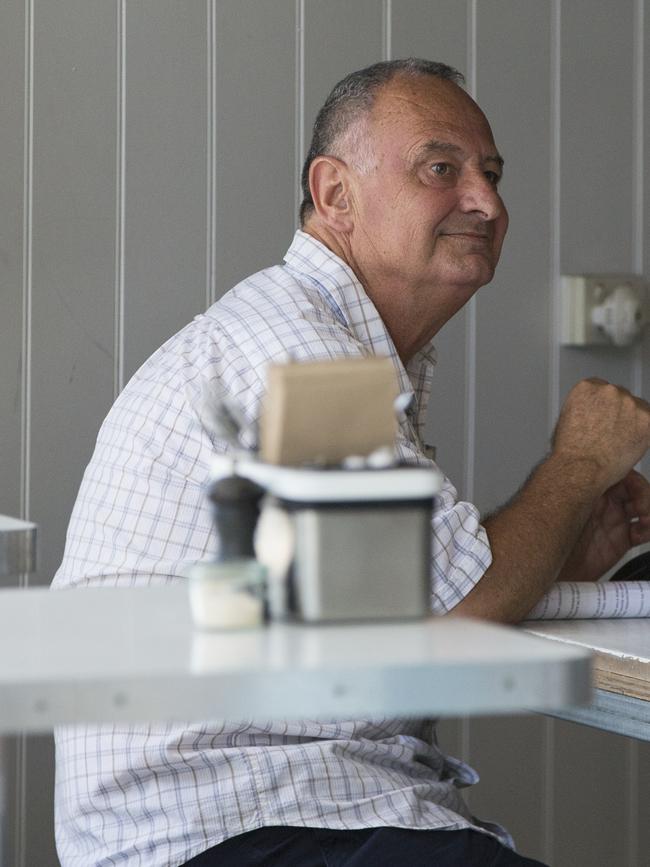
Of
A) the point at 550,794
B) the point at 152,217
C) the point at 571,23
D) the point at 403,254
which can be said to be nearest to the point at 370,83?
the point at 403,254

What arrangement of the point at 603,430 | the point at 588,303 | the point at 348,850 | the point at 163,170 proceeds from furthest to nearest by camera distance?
the point at 588,303, the point at 163,170, the point at 603,430, the point at 348,850

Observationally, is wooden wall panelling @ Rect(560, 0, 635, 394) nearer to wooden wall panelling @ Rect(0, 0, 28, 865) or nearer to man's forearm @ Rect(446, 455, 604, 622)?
wooden wall panelling @ Rect(0, 0, 28, 865)

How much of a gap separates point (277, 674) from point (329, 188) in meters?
1.23

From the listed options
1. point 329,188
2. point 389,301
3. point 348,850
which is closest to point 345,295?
point 389,301

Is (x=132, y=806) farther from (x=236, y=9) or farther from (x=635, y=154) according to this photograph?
(x=635, y=154)

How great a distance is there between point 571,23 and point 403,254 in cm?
121

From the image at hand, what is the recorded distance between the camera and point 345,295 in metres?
1.62

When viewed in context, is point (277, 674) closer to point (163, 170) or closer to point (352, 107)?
point (352, 107)

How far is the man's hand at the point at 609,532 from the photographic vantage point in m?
1.78

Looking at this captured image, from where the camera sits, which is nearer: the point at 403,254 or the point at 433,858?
the point at 433,858

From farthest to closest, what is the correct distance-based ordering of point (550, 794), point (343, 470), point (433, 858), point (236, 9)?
point (550, 794)
point (236, 9)
point (433, 858)
point (343, 470)

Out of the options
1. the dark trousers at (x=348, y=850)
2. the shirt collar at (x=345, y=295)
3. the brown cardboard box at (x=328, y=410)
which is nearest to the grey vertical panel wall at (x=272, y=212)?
the shirt collar at (x=345, y=295)

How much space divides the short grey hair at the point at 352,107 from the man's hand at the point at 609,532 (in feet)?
1.74

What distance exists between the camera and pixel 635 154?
278 cm
